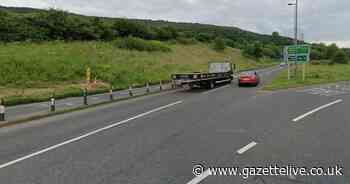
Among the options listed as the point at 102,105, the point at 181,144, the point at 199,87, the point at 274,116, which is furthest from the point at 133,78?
the point at 181,144

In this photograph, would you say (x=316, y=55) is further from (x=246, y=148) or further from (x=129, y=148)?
(x=129, y=148)

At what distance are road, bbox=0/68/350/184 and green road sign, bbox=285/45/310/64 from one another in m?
18.3

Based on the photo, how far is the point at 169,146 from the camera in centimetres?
770

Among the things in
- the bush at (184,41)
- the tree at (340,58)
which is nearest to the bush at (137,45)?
the bush at (184,41)

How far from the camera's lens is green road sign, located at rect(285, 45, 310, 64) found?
29648 mm

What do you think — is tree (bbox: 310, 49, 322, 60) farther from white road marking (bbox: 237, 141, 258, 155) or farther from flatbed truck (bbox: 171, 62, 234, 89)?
white road marking (bbox: 237, 141, 258, 155)

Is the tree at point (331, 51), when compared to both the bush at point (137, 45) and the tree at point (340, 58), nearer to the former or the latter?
the tree at point (340, 58)

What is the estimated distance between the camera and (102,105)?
17703mm

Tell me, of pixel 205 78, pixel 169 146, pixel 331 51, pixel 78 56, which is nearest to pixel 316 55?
pixel 331 51

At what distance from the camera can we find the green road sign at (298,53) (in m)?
29.6

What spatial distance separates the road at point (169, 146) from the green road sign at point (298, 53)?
18299 mm

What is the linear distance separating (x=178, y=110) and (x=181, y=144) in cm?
630

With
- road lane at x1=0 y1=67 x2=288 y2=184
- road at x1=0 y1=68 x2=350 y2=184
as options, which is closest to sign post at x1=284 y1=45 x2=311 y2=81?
road at x1=0 y1=68 x2=350 y2=184

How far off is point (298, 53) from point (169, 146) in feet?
85.4
